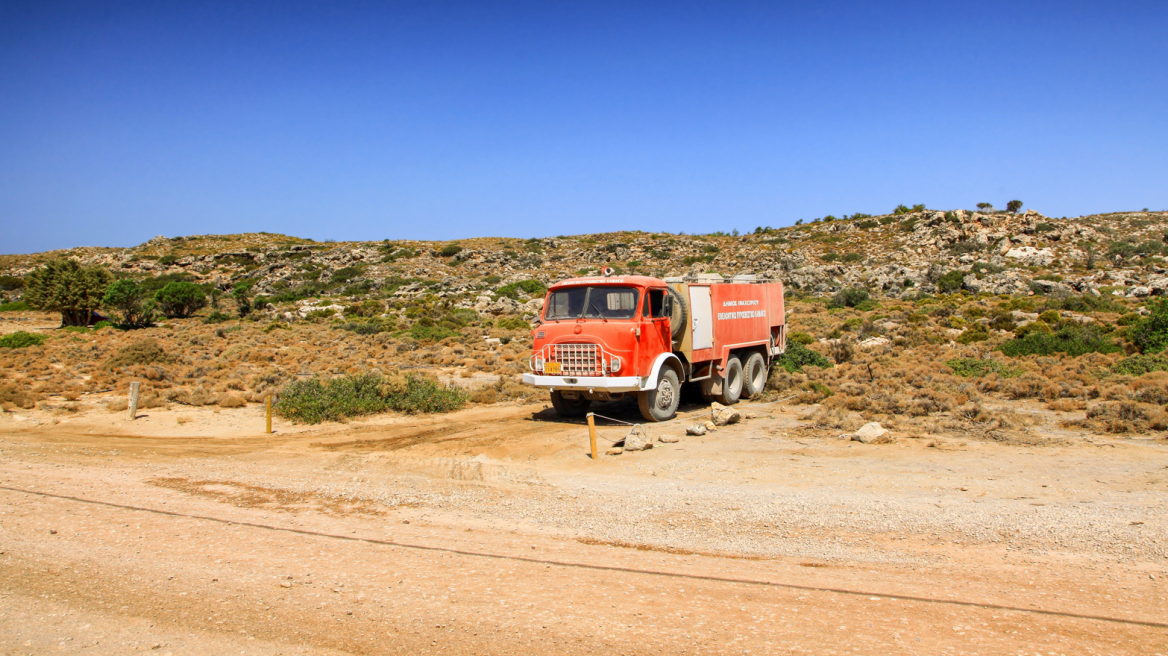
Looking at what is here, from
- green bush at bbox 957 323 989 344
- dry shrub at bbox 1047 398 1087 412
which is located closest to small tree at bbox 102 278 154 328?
green bush at bbox 957 323 989 344

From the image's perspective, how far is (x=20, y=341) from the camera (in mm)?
29078

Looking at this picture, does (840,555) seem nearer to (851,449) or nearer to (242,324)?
(851,449)

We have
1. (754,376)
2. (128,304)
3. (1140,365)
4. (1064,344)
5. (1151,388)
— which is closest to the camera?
(1151,388)

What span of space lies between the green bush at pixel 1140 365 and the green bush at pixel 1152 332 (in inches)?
109

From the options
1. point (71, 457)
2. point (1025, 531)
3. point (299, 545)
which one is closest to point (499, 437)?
point (299, 545)

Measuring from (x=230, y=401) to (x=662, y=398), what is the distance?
37.5ft

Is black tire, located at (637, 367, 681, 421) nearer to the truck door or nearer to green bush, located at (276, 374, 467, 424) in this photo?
the truck door

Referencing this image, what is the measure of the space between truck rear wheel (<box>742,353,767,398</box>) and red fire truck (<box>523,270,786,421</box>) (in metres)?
1.12

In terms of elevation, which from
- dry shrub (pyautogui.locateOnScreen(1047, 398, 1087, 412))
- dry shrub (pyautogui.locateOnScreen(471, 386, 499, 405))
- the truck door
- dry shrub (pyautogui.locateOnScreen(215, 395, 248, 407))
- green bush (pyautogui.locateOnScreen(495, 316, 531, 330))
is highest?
the truck door

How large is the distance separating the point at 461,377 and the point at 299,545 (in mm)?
14357

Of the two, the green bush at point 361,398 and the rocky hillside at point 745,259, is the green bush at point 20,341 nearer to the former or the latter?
the rocky hillside at point 745,259

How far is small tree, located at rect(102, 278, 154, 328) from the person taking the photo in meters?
40.6

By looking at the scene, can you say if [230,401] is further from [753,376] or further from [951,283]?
[951,283]

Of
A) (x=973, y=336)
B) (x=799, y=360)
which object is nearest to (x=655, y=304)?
(x=799, y=360)
